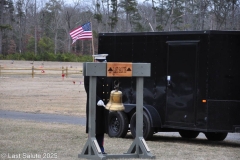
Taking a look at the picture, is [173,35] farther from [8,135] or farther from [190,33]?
[8,135]

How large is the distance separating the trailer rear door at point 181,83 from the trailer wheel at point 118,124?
4.15 ft

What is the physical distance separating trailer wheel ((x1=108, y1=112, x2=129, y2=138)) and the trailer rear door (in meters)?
1.27

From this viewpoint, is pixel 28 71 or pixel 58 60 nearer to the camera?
pixel 28 71

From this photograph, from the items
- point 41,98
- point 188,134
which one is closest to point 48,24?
point 41,98

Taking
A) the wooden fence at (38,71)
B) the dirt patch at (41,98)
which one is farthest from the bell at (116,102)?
the wooden fence at (38,71)

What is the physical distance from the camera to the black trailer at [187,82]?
13.4 metres

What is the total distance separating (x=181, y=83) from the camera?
13891 millimetres

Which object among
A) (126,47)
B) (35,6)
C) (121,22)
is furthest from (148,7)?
(126,47)

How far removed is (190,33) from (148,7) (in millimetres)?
64072

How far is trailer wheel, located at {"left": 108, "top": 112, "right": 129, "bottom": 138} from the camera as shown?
14914mm

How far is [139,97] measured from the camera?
36.7 ft

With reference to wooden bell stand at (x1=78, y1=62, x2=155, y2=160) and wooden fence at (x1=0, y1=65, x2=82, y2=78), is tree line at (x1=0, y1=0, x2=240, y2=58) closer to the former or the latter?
wooden fence at (x1=0, y1=65, x2=82, y2=78)

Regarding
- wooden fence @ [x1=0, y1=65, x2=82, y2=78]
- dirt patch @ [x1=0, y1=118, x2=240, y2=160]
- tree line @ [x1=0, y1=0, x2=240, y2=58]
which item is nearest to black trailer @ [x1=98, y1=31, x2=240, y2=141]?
dirt patch @ [x1=0, y1=118, x2=240, y2=160]

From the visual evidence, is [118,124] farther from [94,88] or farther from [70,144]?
[94,88]
